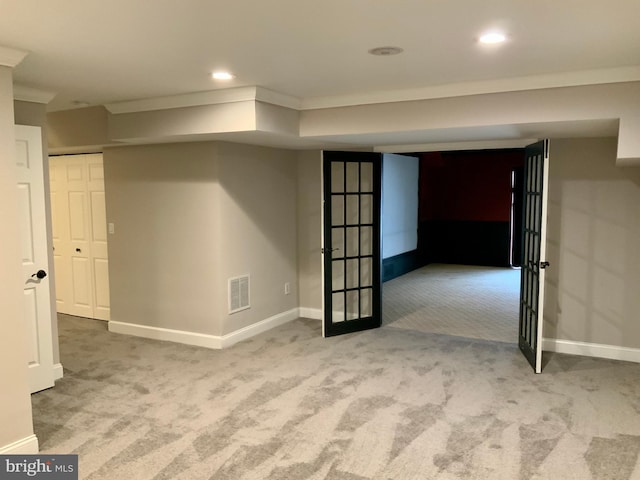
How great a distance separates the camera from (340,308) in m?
5.75

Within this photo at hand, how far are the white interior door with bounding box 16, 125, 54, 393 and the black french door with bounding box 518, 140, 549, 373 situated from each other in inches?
153

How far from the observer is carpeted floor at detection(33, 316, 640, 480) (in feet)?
9.50

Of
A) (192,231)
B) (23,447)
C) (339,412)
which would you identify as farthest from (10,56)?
(339,412)

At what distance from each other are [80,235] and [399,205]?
16.6ft

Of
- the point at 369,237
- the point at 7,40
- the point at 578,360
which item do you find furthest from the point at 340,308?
the point at 7,40

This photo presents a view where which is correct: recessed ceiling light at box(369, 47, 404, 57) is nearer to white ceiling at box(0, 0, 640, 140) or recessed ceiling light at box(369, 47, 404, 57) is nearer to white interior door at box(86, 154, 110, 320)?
white ceiling at box(0, 0, 640, 140)

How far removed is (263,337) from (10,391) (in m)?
2.71

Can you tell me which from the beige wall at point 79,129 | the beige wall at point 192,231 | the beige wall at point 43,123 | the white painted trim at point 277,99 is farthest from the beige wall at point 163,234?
the beige wall at point 43,123

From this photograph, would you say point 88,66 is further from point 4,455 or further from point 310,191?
point 310,191

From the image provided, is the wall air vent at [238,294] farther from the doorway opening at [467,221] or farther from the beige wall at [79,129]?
the doorway opening at [467,221]

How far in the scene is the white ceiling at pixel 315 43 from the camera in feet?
7.39

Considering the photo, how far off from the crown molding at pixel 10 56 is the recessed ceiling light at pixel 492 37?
249 cm

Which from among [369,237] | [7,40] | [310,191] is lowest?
[369,237]

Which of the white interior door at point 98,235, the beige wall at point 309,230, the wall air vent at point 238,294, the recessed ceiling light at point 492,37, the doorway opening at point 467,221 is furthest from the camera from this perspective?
the doorway opening at point 467,221
